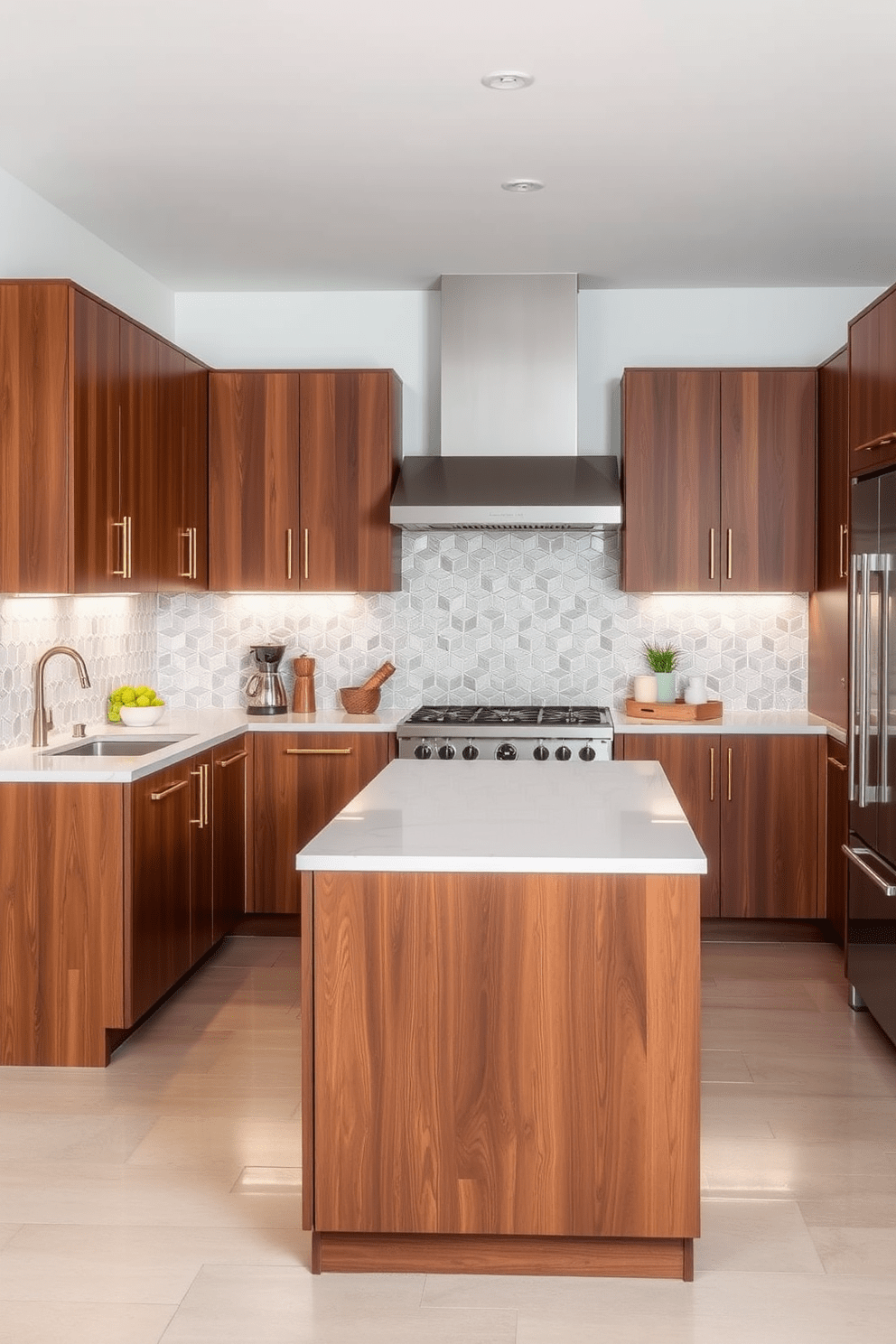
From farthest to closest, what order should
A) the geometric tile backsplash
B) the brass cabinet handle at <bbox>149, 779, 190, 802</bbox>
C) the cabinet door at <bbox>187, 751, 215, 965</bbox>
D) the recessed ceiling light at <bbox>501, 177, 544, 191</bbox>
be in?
1. the geometric tile backsplash
2. the cabinet door at <bbox>187, 751, 215, 965</bbox>
3. the recessed ceiling light at <bbox>501, 177, 544, 191</bbox>
4. the brass cabinet handle at <bbox>149, 779, 190, 802</bbox>

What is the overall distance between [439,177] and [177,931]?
105 inches

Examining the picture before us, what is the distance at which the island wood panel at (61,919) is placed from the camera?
409cm

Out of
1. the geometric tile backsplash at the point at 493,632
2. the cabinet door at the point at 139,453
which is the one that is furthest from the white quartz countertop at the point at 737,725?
the cabinet door at the point at 139,453

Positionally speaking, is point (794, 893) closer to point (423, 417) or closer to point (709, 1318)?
point (423, 417)

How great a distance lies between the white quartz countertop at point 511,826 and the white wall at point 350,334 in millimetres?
2666

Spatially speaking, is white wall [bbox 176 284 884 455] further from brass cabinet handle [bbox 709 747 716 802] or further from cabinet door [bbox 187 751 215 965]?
cabinet door [bbox 187 751 215 965]

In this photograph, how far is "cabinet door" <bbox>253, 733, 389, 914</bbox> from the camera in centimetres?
563

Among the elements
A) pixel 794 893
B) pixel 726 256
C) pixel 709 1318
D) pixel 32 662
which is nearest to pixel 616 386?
pixel 726 256

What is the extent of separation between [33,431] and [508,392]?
7.51 ft

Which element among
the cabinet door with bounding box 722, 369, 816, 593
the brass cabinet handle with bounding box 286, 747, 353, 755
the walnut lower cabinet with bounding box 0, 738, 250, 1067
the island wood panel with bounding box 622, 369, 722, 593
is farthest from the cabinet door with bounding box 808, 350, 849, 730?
the walnut lower cabinet with bounding box 0, 738, 250, 1067

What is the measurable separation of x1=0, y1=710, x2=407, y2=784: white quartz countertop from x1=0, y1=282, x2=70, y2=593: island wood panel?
57cm

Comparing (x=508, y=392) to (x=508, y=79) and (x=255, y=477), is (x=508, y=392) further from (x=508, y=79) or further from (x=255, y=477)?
(x=508, y=79)

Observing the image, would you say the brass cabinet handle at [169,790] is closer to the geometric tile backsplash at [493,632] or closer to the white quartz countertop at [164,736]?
the white quartz countertop at [164,736]

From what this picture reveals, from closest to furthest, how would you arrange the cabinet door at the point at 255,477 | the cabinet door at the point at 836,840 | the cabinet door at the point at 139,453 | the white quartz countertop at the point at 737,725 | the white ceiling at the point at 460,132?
the white ceiling at the point at 460,132
the cabinet door at the point at 139,453
the cabinet door at the point at 836,840
the white quartz countertop at the point at 737,725
the cabinet door at the point at 255,477
